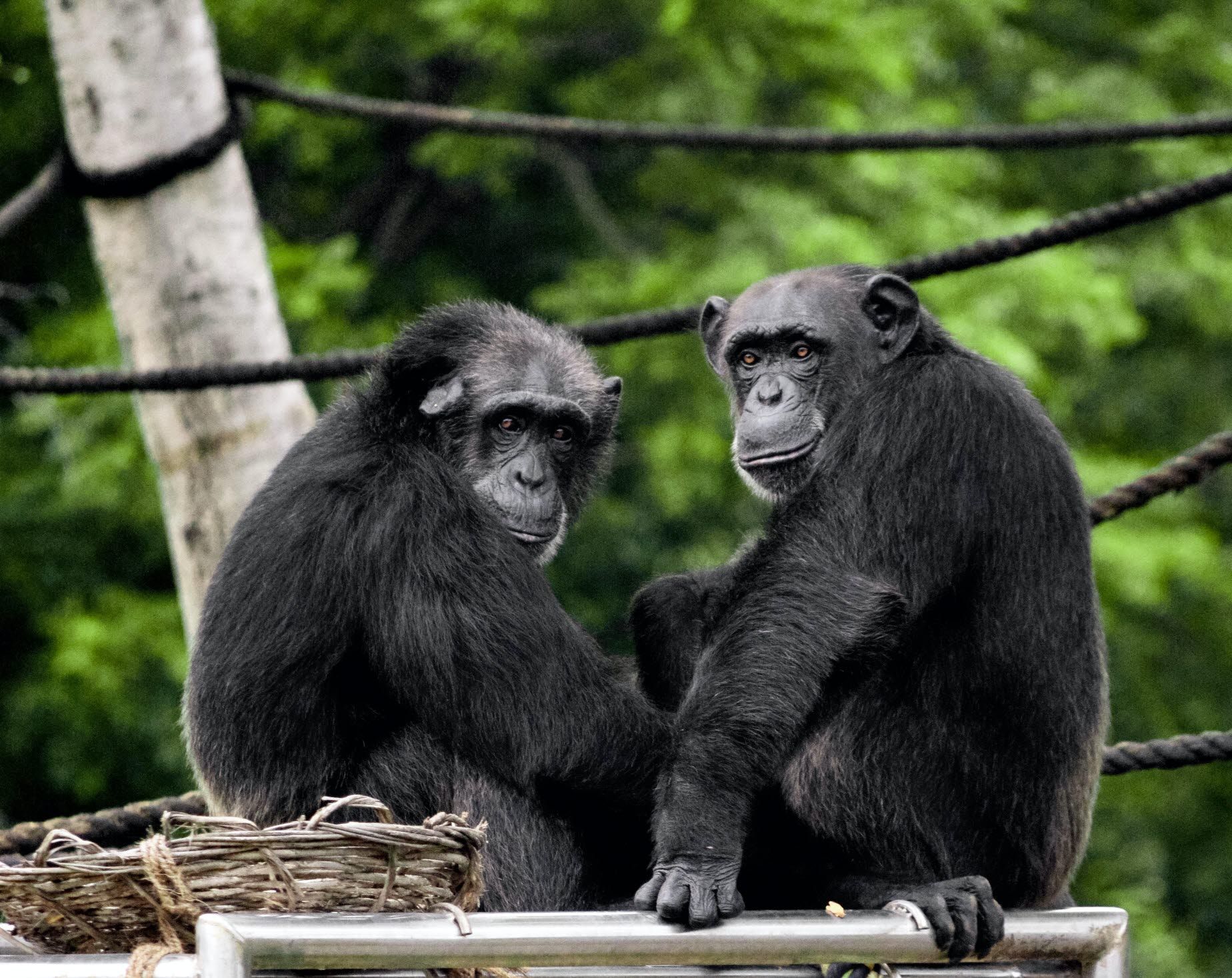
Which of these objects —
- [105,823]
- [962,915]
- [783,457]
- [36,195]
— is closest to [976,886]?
[962,915]

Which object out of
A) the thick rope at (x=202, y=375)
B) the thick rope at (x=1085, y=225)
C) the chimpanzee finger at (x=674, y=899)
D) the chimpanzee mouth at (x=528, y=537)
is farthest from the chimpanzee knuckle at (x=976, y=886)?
the thick rope at (x=202, y=375)

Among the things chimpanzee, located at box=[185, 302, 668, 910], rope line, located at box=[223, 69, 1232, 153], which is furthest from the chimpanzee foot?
rope line, located at box=[223, 69, 1232, 153]

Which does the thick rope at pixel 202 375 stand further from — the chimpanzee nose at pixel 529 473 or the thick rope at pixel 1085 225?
the thick rope at pixel 1085 225

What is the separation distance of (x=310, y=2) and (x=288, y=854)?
35.1 feet

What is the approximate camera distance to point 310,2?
1227 cm

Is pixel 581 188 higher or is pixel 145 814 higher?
pixel 581 188

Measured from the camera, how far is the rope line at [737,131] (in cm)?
587

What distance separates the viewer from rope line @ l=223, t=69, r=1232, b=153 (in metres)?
5.87

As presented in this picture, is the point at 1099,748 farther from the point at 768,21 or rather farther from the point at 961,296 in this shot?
the point at 768,21

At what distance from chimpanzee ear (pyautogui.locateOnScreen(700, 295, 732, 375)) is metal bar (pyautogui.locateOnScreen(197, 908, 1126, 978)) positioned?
206 cm

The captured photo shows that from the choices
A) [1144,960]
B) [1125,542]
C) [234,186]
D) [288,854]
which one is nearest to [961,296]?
[1125,542]

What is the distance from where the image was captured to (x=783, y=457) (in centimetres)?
417

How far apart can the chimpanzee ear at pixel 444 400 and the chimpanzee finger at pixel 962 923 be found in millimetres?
1894

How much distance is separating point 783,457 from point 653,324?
133 cm
